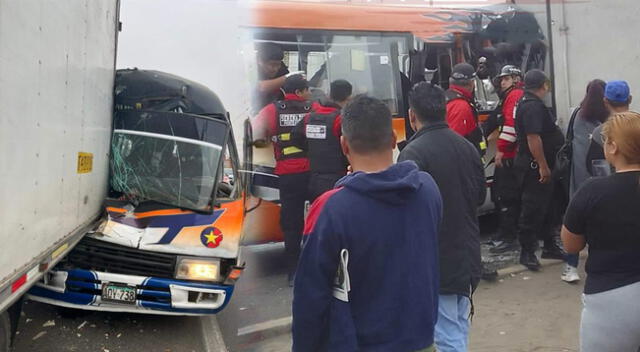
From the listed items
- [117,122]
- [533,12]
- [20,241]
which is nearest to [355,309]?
[20,241]

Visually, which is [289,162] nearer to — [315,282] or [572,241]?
[572,241]

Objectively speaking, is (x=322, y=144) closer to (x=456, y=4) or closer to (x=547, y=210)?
(x=547, y=210)

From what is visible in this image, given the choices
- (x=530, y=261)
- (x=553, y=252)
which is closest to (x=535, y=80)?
(x=530, y=261)

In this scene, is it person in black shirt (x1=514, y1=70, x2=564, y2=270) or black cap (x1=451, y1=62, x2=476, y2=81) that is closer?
person in black shirt (x1=514, y1=70, x2=564, y2=270)

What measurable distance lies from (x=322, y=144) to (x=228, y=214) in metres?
1.29

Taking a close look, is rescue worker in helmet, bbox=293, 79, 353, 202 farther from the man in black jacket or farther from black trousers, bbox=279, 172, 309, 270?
the man in black jacket

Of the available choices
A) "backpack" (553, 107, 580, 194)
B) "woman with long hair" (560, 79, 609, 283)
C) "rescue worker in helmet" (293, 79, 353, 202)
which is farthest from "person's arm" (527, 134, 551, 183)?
"rescue worker in helmet" (293, 79, 353, 202)

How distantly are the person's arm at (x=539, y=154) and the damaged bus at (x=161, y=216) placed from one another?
2.95 metres

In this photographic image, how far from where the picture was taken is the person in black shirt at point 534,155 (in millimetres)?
6055

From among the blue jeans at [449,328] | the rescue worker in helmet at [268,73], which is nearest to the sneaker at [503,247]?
the rescue worker in helmet at [268,73]

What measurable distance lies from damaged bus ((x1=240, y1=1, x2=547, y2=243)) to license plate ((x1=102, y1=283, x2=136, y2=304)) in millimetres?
2342

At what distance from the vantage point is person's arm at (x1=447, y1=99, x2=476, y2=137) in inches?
245

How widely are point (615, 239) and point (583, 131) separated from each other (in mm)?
3346

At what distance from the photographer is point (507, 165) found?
6891 mm
